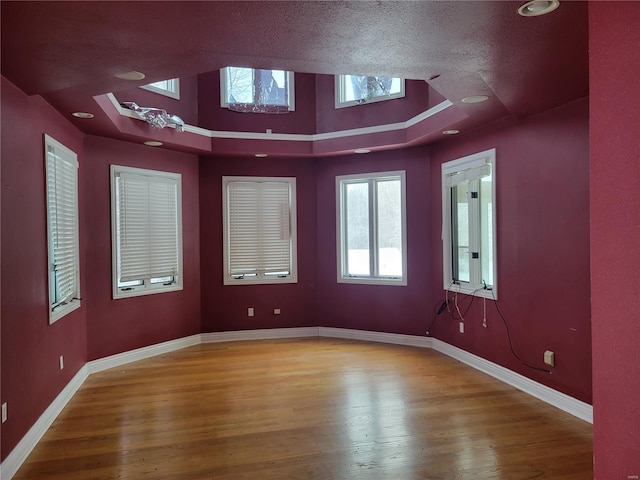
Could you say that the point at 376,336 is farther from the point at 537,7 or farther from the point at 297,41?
the point at 537,7

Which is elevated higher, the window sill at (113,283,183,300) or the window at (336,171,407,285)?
the window at (336,171,407,285)

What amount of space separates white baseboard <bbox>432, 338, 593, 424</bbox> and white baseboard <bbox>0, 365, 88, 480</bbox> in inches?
150

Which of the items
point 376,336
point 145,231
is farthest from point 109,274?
point 376,336

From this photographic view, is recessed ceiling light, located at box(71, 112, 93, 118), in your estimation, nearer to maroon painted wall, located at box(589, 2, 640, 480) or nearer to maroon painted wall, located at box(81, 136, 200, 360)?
maroon painted wall, located at box(81, 136, 200, 360)

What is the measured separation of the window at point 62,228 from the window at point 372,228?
3129mm

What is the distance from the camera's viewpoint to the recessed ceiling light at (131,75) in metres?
2.89

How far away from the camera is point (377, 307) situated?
5.97 metres

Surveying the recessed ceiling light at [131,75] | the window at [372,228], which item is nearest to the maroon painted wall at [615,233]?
the recessed ceiling light at [131,75]

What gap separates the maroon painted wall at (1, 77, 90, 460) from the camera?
2846 mm

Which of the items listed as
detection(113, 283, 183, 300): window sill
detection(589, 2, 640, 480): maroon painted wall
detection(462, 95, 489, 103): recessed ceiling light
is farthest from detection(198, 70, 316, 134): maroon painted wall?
detection(589, 2, 640, 480): maroon painted wall

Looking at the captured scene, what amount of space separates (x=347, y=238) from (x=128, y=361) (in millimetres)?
3014

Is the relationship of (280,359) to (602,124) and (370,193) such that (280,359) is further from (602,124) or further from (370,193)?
(602,124)

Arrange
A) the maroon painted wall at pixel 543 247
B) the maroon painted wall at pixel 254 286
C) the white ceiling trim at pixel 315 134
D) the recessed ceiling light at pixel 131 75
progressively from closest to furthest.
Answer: the recessed ceiling light at pixel 131 75 < the maroon painted wall at pixel 543 247 < the white ceiling trim at pixel 315 134 < the maroon painted wall at pixel 254 286

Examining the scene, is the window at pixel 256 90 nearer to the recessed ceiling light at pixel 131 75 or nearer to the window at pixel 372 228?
the window at pixel 372 228
